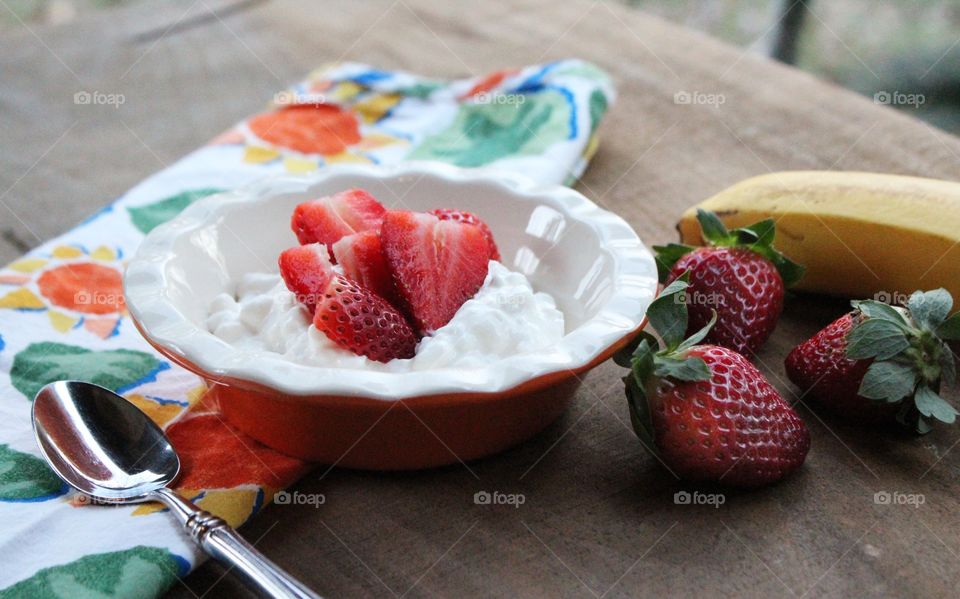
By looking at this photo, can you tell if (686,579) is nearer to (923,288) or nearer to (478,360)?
(478,360)

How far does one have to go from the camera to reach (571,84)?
1737 mm

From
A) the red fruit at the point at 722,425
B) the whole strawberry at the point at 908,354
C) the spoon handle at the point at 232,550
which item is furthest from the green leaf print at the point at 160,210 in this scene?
the whole strawberry at the point at 908,354

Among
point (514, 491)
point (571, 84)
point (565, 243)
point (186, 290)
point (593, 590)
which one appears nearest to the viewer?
point (593, 590)

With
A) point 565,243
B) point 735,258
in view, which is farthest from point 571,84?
point 735,258

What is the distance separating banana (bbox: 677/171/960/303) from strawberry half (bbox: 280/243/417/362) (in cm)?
54

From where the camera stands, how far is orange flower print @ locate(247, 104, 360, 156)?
67.2 inches

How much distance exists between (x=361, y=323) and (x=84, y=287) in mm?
553

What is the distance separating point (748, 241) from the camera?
113cm

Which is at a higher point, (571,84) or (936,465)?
(571,84)

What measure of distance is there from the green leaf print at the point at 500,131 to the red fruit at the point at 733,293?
1.84 feet

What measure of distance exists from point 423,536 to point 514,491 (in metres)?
0.11

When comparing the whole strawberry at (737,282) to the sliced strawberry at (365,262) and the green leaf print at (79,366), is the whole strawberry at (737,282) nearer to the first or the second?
the sliced strawberry at (365,262)

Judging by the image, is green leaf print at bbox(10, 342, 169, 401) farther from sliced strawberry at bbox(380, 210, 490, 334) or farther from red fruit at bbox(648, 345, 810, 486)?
red fruit at bbox(648, 345, 810, 486)

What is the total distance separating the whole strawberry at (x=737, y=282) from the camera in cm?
109
